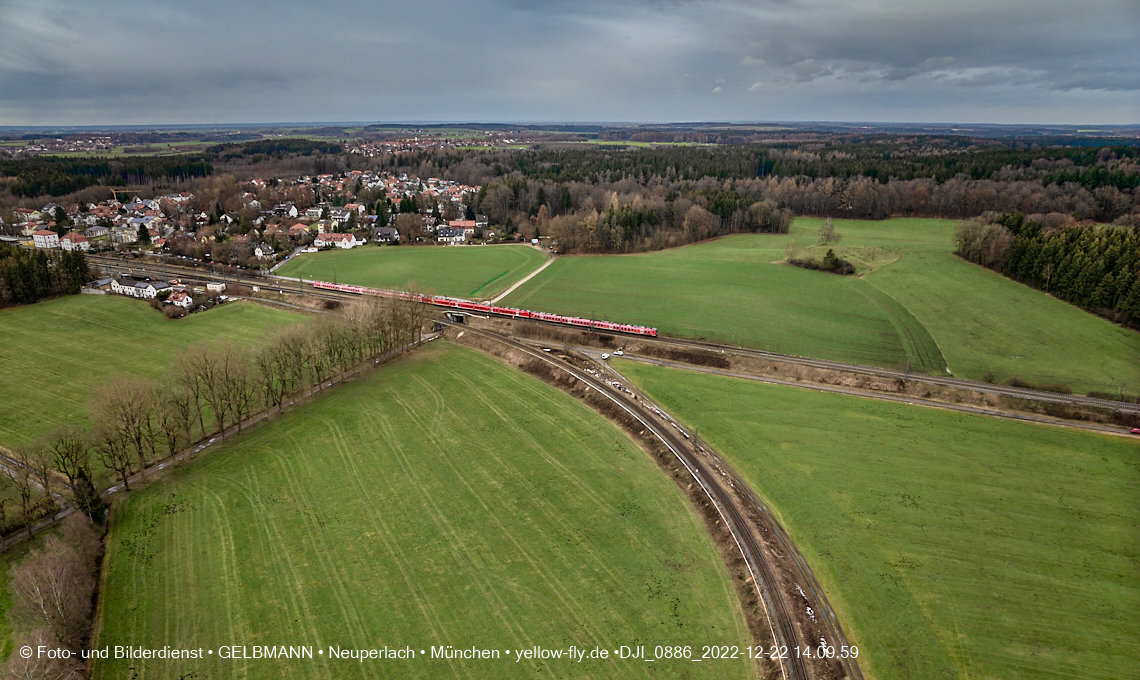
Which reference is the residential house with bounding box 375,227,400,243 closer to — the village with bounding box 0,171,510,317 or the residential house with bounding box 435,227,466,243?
the village with bounding box 0,171,510,317

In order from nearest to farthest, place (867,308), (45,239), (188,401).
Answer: (188,401) < (867,308) < (45,239)

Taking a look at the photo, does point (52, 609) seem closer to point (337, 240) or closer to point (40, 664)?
point (40, 664)

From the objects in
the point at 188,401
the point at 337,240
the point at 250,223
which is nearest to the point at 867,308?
the point at 188,401

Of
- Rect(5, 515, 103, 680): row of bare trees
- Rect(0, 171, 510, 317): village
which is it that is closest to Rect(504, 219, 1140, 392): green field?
Rect(0, 171, 510, 317): village

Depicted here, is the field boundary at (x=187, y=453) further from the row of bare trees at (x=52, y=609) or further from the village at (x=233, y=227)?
the village at (x=233, y=227)

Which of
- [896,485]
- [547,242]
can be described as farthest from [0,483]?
[547,242]

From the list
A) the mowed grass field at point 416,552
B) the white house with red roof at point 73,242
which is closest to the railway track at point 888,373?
the mowed grass field at point 416,552

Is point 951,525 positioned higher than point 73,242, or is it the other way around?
point 73,242
